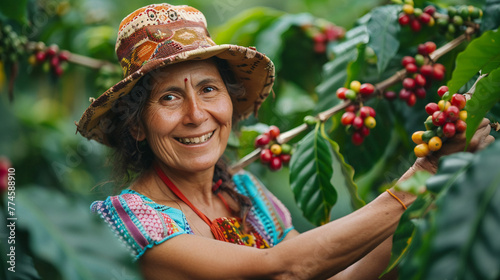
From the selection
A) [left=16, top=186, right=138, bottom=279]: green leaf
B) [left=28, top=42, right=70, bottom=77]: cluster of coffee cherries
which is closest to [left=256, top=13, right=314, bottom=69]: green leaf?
[left=28, top=42, right=70, bottom=77]: cluster of coffee cherries

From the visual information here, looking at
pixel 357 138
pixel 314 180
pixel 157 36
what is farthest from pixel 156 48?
pixel 357 138

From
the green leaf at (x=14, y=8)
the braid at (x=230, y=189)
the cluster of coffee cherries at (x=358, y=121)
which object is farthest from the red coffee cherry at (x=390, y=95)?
the green leaf at (x=14, y=8)

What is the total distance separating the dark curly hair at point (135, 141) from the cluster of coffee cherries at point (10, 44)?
0.78 meters

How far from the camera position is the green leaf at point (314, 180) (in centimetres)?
166

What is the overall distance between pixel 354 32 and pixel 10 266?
1510mm

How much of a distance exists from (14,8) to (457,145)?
1.73 metres

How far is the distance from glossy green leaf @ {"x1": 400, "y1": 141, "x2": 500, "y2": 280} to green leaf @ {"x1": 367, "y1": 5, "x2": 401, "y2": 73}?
98cm

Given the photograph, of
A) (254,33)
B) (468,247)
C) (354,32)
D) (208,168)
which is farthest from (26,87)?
(468,247)

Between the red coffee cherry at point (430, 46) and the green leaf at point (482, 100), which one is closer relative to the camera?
the green leaf at point (482, 100)

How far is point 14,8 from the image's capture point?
1.96 m

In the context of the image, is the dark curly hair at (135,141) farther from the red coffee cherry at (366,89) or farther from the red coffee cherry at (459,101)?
the red coffee cherry at (459,101)

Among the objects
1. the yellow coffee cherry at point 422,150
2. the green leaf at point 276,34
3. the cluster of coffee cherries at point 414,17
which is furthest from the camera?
the green leaf at point 276,34

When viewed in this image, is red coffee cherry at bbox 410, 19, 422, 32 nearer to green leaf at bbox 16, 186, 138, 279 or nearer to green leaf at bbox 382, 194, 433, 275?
green leaf at bbox 382, 194, 433, 275

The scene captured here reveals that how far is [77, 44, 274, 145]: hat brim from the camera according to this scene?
141 centimetres
